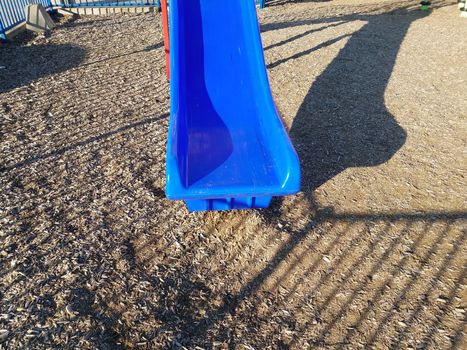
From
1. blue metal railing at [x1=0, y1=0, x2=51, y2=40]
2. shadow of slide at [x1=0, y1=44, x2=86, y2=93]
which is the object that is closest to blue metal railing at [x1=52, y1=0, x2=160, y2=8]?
blue metal railing at [x1=0, y1=0, x2=51, y2=40]

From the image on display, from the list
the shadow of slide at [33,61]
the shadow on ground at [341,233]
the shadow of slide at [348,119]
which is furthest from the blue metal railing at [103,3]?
the shadow on ground at [341,233]

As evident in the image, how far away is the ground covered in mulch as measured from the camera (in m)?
2.68

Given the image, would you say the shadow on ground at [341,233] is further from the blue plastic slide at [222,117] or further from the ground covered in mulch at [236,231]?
the blue plastic slide at [222,117]

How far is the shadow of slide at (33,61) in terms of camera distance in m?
6.64

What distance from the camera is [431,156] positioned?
461 cm

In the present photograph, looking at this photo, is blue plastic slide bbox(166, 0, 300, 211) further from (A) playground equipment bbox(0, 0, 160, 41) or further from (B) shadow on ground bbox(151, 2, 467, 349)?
(A) playground equipment bbox(0, 0, 160, 41)

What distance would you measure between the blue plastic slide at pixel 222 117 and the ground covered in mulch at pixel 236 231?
457 mm

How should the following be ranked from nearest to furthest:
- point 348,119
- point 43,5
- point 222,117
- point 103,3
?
point 222,117
point 348,119
point 43,5
point 103,3

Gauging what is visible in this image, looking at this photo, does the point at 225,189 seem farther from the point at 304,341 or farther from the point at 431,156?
the point at 431,156

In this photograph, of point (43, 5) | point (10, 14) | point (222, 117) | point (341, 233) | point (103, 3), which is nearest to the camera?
point (341, 233)

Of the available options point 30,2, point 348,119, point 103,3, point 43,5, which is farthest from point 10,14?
point 348,119

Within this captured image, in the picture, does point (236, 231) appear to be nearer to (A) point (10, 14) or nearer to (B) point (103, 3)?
(A) point (10, 14)

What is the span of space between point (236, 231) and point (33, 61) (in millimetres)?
6071

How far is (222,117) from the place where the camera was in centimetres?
428
